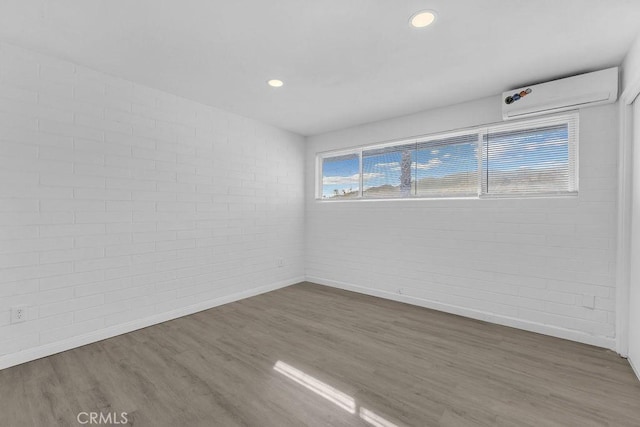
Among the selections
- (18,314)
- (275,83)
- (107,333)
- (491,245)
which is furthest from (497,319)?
(18,314)

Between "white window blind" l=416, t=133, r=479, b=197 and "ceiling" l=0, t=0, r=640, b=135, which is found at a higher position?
"ceiling" l=0, t=0, r=640, b=135

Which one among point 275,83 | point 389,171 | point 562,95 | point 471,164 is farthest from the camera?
point 389,171

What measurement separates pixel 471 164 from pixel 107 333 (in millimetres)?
4442

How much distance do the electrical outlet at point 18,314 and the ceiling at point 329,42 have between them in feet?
7.08

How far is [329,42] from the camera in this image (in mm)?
2293

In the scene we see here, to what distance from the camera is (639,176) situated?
223 centimetres

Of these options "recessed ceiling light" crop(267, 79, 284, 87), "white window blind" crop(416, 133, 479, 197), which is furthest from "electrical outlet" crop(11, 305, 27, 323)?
"white window blind" crop(416, 133, 479, 197)

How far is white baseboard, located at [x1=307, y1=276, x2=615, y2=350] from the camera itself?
275 centimetres

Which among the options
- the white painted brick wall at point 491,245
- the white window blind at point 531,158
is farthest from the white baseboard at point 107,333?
the white window blind at point 531,158

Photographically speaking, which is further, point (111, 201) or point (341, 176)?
point (341, 176)

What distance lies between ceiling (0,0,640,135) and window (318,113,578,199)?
0.55 m

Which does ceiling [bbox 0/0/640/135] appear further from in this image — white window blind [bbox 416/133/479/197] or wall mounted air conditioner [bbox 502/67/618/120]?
white window blind [bbox 416/133/479/197]

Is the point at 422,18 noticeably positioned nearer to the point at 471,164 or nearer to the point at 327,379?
the point at 471,164

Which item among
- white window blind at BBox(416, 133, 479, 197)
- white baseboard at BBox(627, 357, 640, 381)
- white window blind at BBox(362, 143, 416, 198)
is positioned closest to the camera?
white baseboard at BBox(627, 357, 640, 381)
